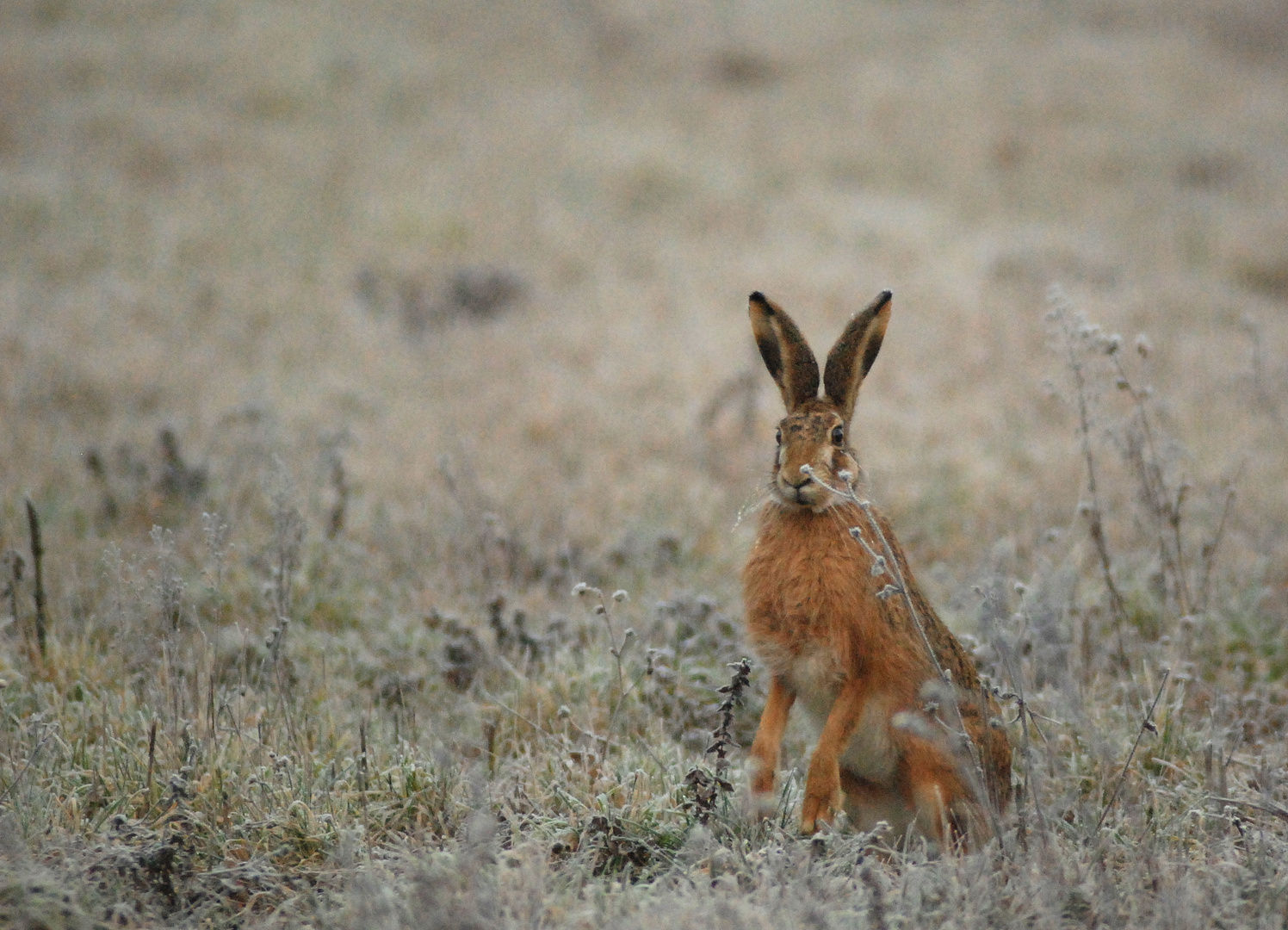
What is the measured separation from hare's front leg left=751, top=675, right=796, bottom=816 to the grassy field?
79 mm

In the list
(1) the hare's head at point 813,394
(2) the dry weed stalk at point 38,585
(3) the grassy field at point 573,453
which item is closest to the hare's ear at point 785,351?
(1) the hare's head at point 813,394

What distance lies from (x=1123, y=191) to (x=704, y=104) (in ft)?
17.2

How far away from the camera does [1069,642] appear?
3.93m

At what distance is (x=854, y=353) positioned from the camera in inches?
121

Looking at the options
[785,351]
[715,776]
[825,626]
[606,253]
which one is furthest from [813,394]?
[606,253]

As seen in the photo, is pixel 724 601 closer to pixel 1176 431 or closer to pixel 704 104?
pixel 1176 431

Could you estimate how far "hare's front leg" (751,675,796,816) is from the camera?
2.81m

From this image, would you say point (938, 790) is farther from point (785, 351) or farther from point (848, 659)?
point (785, 351)

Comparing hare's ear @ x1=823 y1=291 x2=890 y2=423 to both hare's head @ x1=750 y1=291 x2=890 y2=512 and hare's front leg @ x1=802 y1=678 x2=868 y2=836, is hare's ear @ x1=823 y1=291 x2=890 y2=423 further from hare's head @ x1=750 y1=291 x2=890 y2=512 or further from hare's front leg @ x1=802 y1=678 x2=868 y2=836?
hare's front leg @ x1=802 y1=678 x2=868 y2=836

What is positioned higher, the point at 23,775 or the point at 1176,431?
the point at 1176,431

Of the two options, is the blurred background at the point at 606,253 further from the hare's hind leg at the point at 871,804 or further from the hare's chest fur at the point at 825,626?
the hare's hind leg at the point at 871,804

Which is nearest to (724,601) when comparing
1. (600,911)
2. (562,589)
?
(562,589)

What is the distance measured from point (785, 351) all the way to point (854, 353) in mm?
187

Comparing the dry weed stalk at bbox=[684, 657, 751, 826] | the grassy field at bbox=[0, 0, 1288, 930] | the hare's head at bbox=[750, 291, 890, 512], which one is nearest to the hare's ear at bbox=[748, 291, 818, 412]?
the hare's head at bbox=[750, 291, 890, 512]
